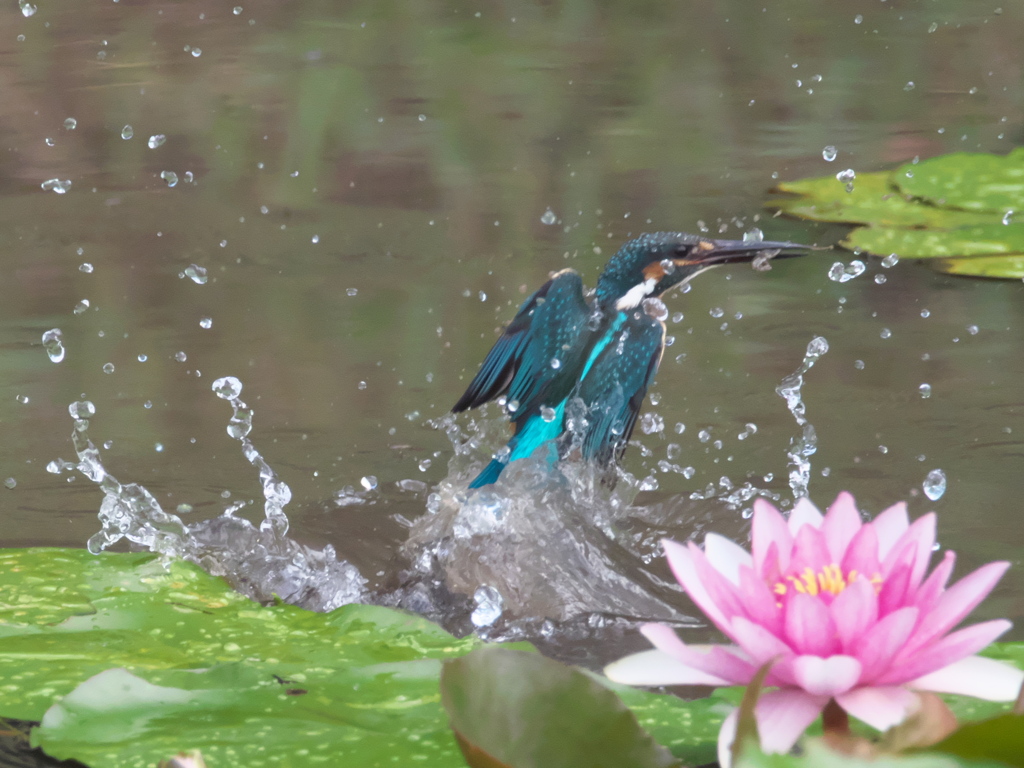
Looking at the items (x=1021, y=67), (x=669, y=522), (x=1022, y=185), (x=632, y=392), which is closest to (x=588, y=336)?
(x=632, y=392)

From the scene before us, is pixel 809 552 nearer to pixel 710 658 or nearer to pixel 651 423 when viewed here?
pixel 710 658

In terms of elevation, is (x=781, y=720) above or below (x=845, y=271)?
below

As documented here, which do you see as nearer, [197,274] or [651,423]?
[651,423]

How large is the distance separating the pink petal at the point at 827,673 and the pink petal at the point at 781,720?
11mm

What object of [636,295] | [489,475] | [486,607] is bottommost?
[486,607]

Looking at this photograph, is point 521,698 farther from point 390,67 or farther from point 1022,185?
point 390,67

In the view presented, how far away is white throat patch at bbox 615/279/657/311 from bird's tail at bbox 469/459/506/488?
34 cm

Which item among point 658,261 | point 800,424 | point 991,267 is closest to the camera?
point 658,261

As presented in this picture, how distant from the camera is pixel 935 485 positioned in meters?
1.93

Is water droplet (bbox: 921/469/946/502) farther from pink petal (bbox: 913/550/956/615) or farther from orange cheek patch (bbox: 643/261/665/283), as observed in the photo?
pink petal (bbox: 913/550/956/615)

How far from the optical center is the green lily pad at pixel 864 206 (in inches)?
124

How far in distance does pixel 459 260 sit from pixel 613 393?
→ 1475mm

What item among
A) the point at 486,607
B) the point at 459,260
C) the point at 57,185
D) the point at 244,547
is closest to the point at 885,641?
the point at 486,607

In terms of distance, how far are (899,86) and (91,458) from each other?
391cm
